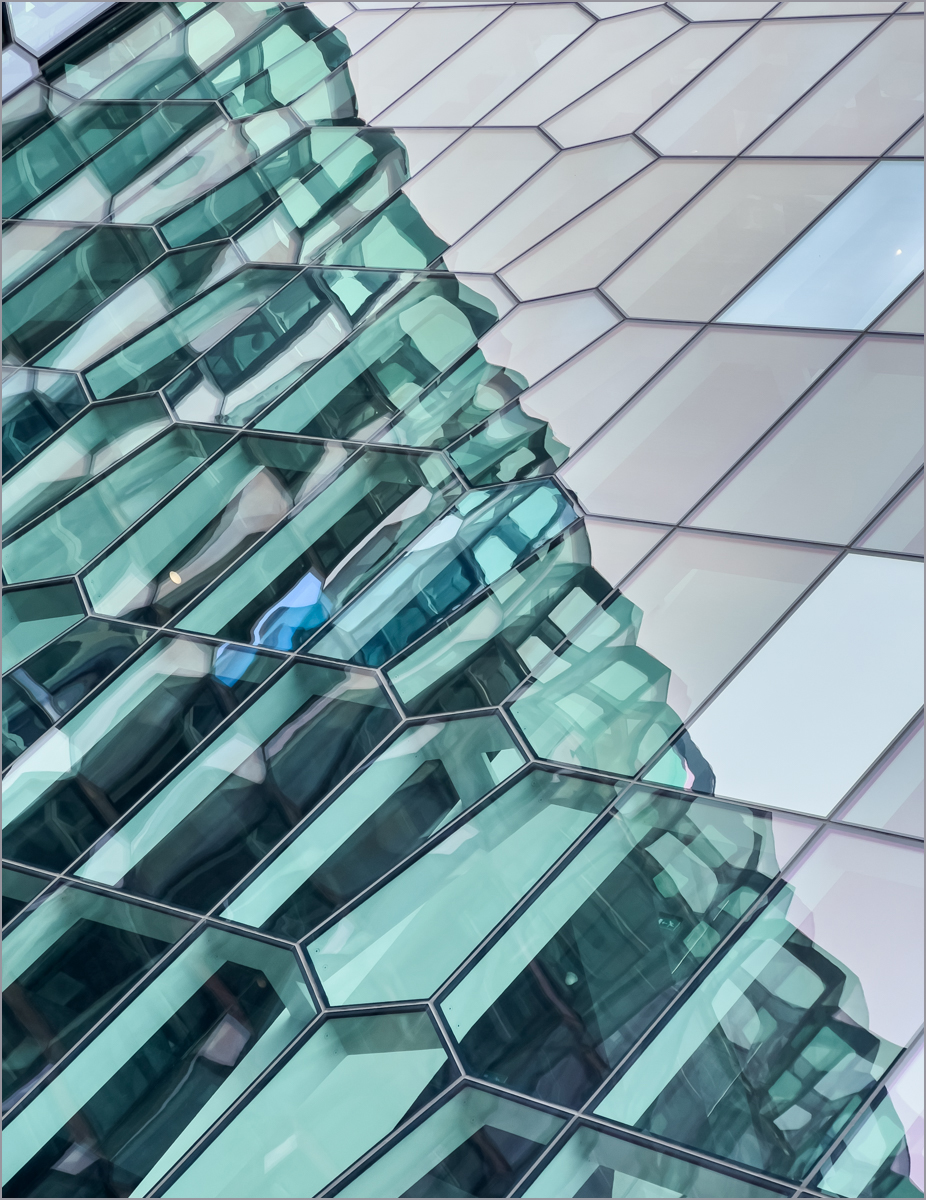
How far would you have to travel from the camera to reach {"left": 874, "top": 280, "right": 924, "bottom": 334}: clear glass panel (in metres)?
7.73

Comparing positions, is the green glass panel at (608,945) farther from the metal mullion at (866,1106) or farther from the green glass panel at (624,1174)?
the metal mullion at (866,1106)

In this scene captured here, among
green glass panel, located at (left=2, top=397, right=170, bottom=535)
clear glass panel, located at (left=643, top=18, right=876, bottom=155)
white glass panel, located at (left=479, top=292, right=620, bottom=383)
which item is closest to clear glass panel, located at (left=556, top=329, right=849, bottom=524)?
white glass panel, located at (left=479, top=292, right=620, bottom=383)

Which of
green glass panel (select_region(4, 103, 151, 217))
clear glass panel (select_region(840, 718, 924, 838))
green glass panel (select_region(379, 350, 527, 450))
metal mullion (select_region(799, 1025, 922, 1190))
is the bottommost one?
metal mullion (select_region(799, 1025, 922, 1190))

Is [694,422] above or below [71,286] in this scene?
below

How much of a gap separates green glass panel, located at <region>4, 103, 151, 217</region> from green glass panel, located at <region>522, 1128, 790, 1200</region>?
1341 centimetres

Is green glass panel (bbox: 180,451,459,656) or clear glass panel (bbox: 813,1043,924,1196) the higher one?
green glass panel (bbox: 180,451,459,656)

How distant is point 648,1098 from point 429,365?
259 inches

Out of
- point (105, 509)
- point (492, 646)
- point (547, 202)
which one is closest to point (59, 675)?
point (105, 509)

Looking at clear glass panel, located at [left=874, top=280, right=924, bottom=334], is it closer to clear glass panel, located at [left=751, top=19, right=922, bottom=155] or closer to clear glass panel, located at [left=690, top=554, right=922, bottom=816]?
clear glass panel, located at [left=751, top=19, right=922, bottom=155]

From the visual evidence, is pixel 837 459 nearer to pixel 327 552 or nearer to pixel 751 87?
pixel 327 552

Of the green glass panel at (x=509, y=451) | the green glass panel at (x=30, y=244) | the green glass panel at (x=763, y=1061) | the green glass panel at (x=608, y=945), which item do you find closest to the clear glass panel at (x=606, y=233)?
the green glass panel at (x=509, y=451)

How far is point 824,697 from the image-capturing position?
18.7 ft

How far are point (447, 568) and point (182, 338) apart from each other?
484 cm

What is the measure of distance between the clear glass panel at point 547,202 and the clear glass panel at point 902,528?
5.02 metres
